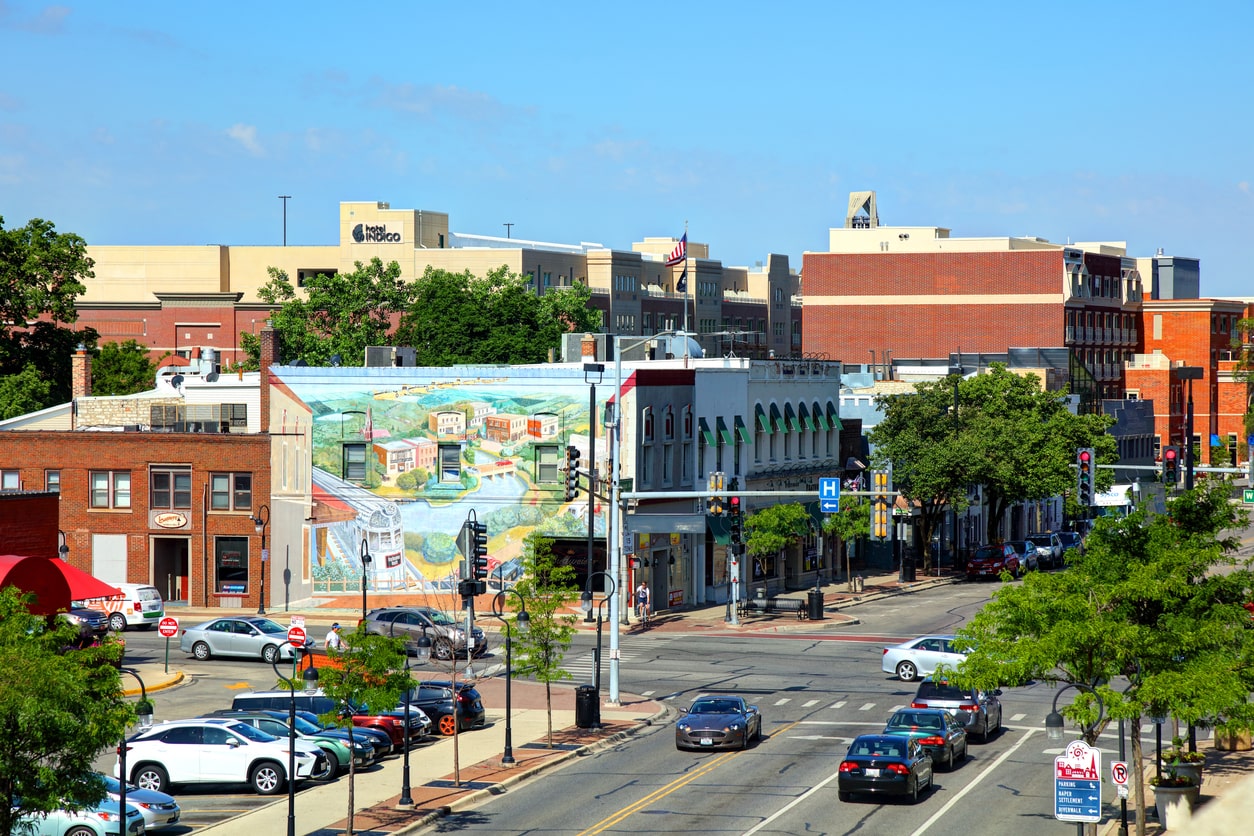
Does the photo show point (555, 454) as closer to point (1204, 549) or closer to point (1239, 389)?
point (1204, 549)

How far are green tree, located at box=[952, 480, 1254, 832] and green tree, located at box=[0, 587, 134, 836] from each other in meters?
15.2

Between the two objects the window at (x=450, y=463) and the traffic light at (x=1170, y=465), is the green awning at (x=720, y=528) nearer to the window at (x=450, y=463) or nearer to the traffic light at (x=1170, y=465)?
the window at (x=450, y=463)

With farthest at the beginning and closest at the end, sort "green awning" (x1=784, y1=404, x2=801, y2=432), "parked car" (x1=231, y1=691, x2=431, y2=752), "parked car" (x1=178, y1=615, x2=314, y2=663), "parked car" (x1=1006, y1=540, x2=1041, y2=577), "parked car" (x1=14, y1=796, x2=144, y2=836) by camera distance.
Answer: "parked car" (x1=1006, y1=540, x2=1041, y2=577), "green awning" (x1=784, y1=404, x2=801, y2=432), "parked car" (x1=178, y1=615, x2=314, y2=663), "parked car" (x1=231, y1=691, x2=431, y2=752), "parked car" (x1=14, y1=796, x2=144, y2=836)

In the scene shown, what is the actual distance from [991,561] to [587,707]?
149 ft

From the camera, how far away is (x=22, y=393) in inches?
3425

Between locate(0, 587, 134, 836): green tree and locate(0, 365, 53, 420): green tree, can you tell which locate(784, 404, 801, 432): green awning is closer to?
Answer: locate(0, 365, 53, 420): green tree

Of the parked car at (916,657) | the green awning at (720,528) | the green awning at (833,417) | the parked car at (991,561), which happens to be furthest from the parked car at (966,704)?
the green awning at (833,417)

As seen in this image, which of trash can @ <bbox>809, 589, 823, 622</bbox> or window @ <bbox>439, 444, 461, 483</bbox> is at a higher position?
window @ <bbox>439, 444, 461, 483</bbox>

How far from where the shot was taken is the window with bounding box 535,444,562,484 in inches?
2672

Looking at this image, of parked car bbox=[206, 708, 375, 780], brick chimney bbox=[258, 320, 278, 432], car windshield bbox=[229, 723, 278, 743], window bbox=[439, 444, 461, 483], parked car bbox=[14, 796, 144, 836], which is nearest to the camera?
parked car bbox=[14, 796, 144, 836]

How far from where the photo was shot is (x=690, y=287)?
17800 centimetres

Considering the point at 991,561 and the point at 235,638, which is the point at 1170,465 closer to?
the point at 991,561

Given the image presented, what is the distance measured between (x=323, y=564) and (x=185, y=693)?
21767mm

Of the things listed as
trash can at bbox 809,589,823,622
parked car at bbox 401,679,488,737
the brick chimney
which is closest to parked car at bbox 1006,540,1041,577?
trash can at bbox 809,589,823,622
